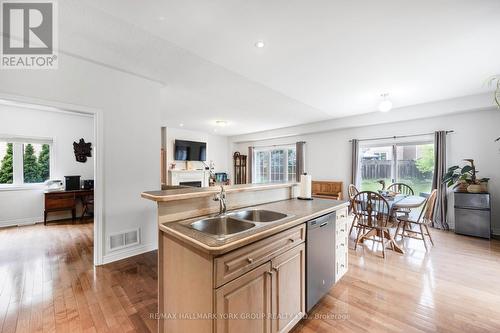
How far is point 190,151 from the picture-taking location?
7.23 metres

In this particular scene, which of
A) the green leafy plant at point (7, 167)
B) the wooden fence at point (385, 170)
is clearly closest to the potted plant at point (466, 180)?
the wooden fence at point (385, 170)

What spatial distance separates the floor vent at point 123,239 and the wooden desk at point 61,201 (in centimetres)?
312

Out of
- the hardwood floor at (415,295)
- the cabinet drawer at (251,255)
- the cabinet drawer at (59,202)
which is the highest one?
the cabinet drawer at (251,255)

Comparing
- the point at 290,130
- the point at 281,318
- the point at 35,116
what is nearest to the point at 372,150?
the point at 290,130

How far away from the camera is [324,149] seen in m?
6.38

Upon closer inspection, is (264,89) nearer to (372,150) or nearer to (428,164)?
(372,150)

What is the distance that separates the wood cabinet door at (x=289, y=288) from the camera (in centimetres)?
145

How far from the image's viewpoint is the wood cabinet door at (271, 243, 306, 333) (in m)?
1.45

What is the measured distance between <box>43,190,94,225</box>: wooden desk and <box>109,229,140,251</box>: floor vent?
3123 mm

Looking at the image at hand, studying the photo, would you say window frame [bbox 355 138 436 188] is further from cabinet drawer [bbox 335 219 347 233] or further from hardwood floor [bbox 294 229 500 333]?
cabinet drawer [bbox 335 219 347 233]

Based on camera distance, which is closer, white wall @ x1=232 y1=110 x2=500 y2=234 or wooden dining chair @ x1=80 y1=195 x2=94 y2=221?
white wall @ x1=232 y1=110 x2=500 y2=234

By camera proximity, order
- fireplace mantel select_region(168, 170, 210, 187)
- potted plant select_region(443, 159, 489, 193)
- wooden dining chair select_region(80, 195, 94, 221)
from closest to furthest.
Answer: potted plant select_region(443, 159, 489, 193)
wooden dining chair select_region(80, 195, 94, 221)
fireplace mantel select_region(168, 170, 210, 187)

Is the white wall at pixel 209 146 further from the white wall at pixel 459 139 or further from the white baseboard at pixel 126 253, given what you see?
the white wall at pixel 459 139

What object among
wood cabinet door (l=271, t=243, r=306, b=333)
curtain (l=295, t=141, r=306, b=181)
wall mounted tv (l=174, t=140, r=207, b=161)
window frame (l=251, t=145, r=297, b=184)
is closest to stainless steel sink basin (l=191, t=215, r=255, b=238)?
wood cabinet door (l=271, t=243, r=306, b=333)
